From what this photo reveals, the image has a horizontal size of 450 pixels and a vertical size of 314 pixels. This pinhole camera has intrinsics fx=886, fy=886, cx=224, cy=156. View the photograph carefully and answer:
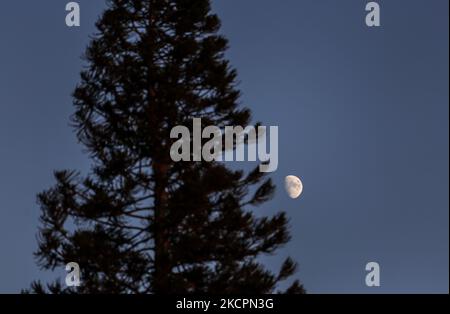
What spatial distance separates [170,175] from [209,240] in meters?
1.82

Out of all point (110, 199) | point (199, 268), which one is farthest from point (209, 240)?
point (110, 199)

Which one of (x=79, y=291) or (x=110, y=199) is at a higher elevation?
(x=110, y=199)

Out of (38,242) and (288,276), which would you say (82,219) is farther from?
(288,276)

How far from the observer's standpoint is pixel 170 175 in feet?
65.9

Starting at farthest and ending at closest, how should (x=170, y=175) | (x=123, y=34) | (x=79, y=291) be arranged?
1. (x=123, y=34)
2. (x=170, y=175)
3. (x=79, y=291)

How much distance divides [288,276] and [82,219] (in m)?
4.82

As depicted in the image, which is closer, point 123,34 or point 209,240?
point 209,240

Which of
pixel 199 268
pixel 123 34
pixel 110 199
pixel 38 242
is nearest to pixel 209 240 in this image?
pixel 199 268

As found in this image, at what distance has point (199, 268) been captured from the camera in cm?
1891
